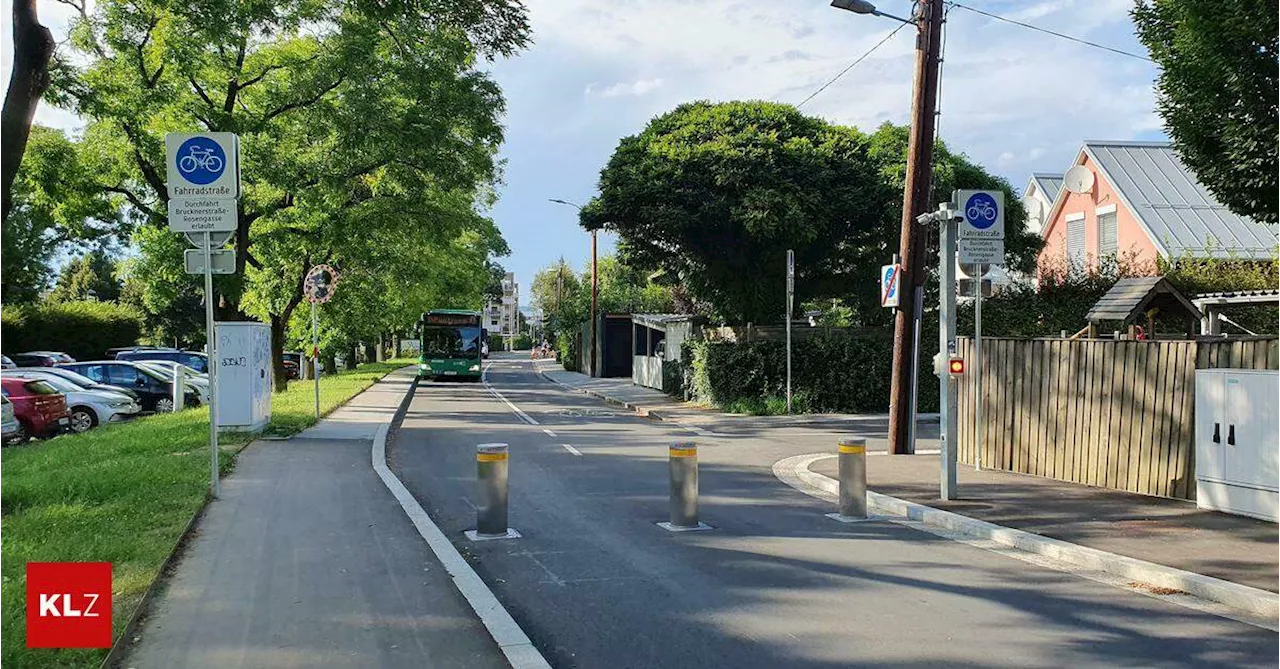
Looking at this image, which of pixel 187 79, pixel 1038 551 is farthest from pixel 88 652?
pixel 187 79

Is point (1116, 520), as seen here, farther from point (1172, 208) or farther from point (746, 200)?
point (1172, 208)

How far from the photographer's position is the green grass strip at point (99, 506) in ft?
18.2

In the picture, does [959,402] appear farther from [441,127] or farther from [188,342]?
[188,342]

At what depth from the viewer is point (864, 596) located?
6.41 metres

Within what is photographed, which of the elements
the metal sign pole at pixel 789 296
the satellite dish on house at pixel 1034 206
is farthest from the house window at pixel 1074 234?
the metal sign pole at pixel 789 296

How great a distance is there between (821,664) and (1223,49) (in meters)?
6.95

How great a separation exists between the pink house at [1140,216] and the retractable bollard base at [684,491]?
71.1 feet

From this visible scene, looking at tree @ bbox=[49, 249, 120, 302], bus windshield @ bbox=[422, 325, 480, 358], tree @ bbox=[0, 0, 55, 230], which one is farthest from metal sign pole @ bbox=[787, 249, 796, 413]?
tree @ bbox=[49, 249, 120, 302]

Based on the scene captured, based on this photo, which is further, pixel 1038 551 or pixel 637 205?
pixel 637 205

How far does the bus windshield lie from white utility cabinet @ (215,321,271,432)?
23462mm

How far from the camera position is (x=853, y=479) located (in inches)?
364

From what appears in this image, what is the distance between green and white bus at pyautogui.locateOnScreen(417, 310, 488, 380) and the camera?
39.0 meters

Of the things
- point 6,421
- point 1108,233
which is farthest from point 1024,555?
point 1108,233

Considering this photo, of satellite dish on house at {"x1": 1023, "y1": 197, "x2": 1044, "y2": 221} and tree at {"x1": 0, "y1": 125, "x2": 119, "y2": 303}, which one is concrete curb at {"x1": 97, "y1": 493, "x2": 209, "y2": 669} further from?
satellite dish on house at {"x1": 1023, "y1": 197, "x2": 1044, "y2": 221}
